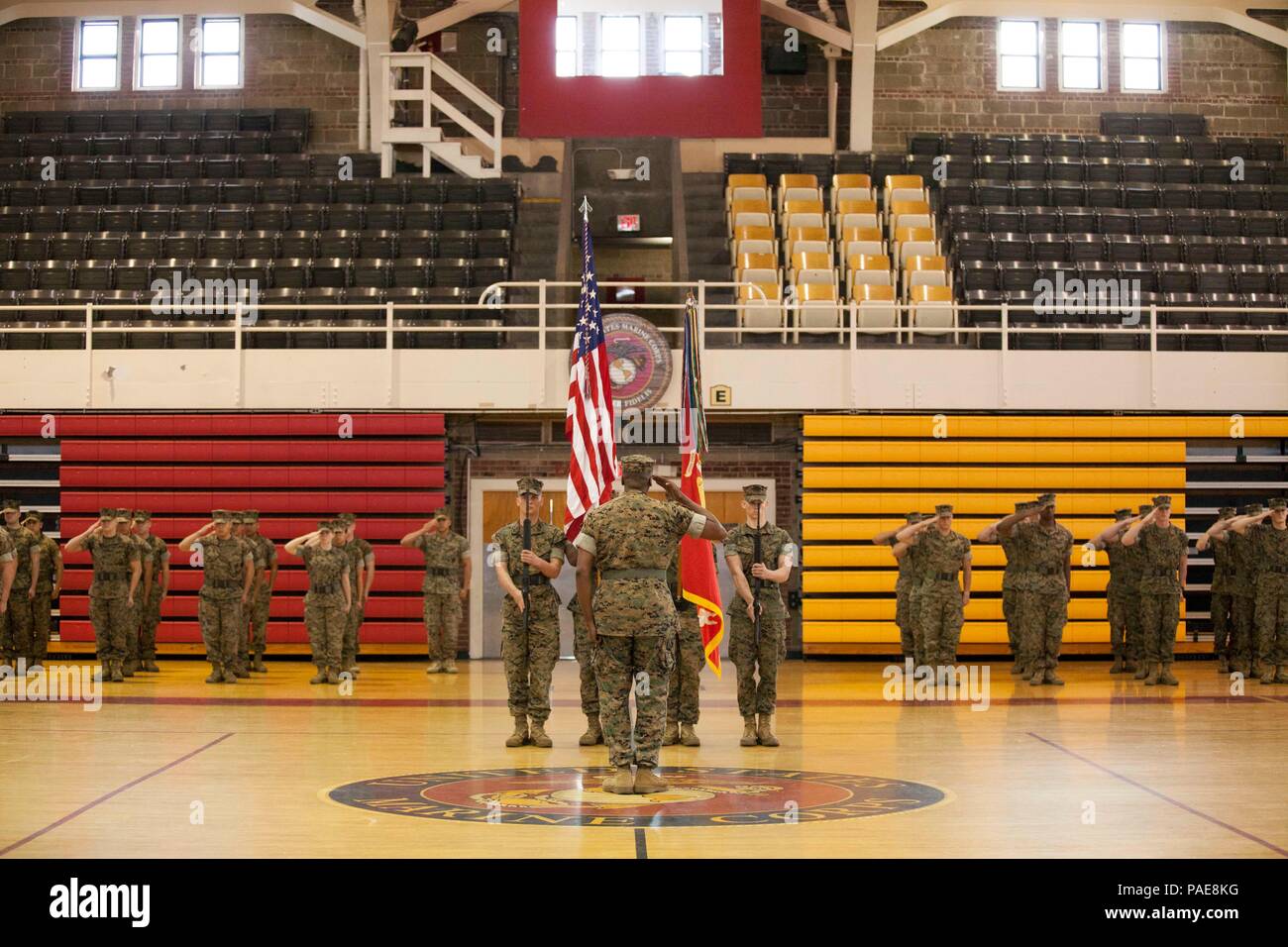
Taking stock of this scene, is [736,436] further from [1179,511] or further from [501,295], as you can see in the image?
[1179,511]

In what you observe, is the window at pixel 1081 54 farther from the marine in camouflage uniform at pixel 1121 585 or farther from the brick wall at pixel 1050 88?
the marine in camouflage uniform at pixel 1121 585

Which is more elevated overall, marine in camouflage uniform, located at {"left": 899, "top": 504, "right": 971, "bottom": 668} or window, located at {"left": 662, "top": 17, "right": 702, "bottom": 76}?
window, located at {"left": 662, "top": 17, "right": 702, "bottom": 76}

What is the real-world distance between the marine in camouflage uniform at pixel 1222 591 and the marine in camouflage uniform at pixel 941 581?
103 inches

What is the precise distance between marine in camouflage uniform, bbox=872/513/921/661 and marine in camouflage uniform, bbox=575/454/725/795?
23.6ft

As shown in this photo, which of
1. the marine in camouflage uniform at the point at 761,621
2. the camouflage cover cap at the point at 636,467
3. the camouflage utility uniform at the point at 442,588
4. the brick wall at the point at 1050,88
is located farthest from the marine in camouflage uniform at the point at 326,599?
the brick wall at the point at 1050,88

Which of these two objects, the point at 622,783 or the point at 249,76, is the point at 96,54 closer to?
the point at 249,76

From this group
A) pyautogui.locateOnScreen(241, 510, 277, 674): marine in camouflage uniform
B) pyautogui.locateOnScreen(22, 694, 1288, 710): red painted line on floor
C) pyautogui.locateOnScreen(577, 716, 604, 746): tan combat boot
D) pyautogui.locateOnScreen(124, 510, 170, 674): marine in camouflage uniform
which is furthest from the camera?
pyautogui.locateOnScreen(241, 510, 277, 674): marine in camouflage uniform

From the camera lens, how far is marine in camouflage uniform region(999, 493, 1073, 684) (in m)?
15.1

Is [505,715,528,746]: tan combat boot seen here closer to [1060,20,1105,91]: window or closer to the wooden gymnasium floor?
the wooden gymnasium floor

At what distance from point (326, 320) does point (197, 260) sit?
2.28m

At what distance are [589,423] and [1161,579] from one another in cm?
701

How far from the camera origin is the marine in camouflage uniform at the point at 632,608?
Answer: 8.34 m

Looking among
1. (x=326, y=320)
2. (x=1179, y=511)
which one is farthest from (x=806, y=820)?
(x=326, y=320)

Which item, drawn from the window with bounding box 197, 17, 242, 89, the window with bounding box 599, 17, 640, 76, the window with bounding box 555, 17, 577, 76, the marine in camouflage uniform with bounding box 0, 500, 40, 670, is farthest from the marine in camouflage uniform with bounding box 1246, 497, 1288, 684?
the window with bounding box 197, 17, 242, 89
